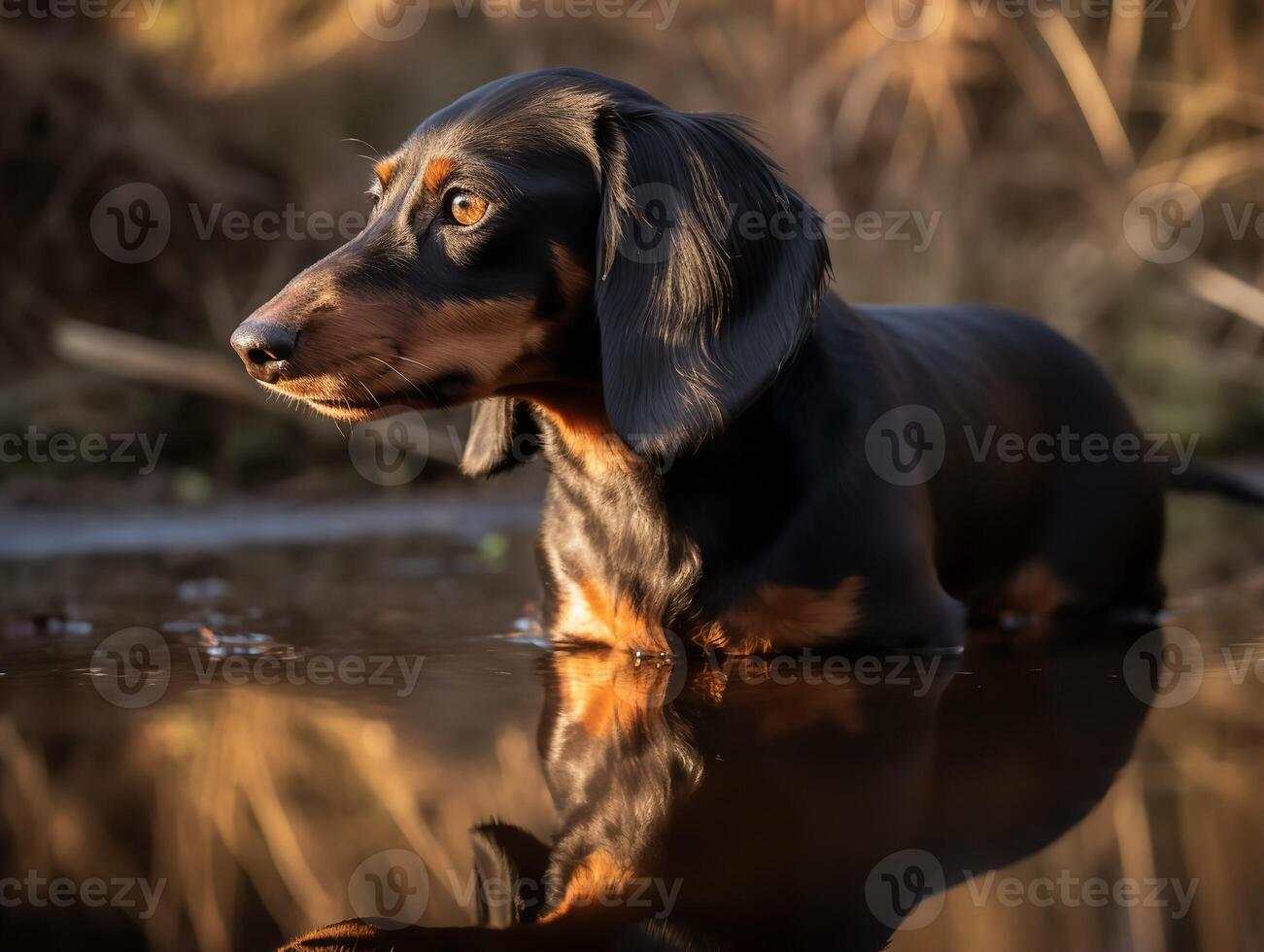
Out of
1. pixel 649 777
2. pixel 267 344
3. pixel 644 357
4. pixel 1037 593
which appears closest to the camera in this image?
pixel 649 777

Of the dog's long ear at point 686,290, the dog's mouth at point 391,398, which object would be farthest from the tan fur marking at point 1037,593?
the dog's mouth at point 391,398

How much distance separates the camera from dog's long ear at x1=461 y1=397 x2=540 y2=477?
3.45m

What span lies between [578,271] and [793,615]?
79 centimetres

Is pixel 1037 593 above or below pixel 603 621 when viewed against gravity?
below

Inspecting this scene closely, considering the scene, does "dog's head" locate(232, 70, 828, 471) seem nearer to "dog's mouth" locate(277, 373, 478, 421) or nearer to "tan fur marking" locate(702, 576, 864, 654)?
"dog's mouth" locate(277, 373, 478, 421)

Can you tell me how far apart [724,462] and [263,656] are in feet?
3.67

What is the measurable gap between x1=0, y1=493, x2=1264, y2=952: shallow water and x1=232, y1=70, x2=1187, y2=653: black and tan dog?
6.1 inches

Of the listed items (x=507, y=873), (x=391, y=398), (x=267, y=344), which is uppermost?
(x=267, y=344)

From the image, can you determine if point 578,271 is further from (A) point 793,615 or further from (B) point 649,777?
(B) point 649,777

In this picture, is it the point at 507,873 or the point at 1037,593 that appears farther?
the point at 1037,593

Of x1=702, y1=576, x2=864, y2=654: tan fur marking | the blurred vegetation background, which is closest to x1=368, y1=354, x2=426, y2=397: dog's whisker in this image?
x1=702, y1=576, x2=864, y2=654: tan fur marking

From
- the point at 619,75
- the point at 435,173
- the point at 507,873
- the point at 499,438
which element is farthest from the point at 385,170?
the point at 619,75

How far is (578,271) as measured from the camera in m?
2.84

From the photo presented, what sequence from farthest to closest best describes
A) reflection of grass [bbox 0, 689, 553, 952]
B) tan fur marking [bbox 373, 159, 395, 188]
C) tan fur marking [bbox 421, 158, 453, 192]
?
tan fur marking [bbox 373, 159, 395, 188], tan fur marking [bbox 421, 158, 453, 192], reflection of grass [bbox 0, 689, 553, 952]
